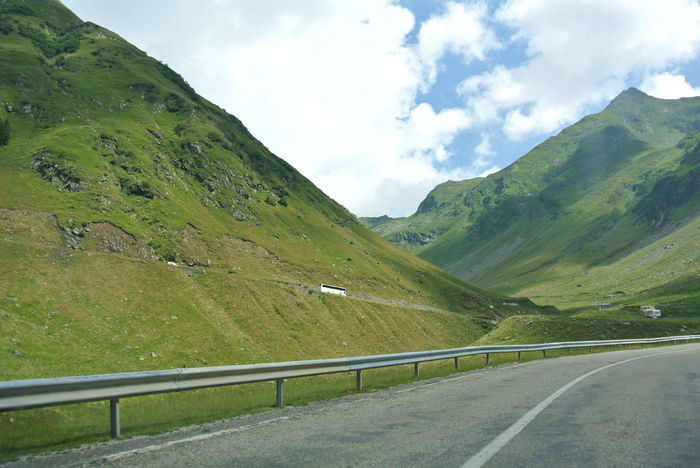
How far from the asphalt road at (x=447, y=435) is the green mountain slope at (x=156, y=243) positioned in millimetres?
16807

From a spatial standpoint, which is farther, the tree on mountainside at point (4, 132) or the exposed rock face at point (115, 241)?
the tree on mountainside at point (4, 132)

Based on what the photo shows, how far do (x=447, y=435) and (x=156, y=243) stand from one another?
61399mm

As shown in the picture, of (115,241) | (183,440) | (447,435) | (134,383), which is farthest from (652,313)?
(183,440)

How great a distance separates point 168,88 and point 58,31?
52664 millimetres

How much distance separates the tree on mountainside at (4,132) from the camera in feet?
235

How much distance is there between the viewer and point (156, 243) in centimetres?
6297

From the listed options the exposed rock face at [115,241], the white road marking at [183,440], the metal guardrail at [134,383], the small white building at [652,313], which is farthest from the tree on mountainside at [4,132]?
the small white building at [652,313]

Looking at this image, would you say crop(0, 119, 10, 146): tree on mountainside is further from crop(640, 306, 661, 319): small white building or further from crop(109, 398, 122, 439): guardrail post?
crop(640, 306, 661, 319): small white building

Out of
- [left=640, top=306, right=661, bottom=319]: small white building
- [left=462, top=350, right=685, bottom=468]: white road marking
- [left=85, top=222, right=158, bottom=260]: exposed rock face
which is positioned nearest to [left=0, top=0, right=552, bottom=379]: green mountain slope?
[left=85, top=222, right=158, bottom=260]: exposed rock face

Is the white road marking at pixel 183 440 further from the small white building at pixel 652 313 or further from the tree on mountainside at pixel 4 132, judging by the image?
the small white building at pixel 652 313

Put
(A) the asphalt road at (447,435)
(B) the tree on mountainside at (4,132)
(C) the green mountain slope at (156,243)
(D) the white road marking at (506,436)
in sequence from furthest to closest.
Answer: (B) the tree on mountainside at (4,132) < (C) the green mountain slope at (156,243) < (A) the asphalt road at (447,435) < (D) the white road marking at (506,436)

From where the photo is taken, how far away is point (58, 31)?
160000mm

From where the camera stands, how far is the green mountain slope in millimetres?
33969

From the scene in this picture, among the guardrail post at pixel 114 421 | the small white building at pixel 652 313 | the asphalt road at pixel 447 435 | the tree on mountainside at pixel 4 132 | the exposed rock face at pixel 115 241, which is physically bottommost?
the small white building at pixel 652 313
